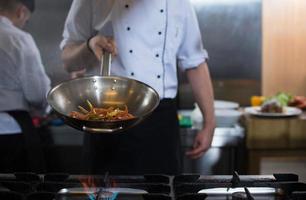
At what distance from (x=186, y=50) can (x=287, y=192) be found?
2.01 ft

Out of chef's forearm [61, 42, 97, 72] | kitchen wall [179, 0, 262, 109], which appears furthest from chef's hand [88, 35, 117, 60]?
kitchen wall [179, 0, 262, 109]

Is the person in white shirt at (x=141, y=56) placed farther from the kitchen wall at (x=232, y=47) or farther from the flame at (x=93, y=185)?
the kitchen wall at (x=232, y=47)

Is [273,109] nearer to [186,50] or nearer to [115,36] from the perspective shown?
[186,50]

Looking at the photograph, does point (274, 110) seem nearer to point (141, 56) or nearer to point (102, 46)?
point (141, 56)

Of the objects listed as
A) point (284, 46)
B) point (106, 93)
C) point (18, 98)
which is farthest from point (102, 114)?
point (284, 46)

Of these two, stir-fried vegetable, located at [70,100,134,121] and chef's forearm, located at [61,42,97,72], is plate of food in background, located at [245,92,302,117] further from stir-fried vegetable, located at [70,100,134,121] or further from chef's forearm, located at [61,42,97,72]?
stir-fried vegetable, located at [70,100,134,121]

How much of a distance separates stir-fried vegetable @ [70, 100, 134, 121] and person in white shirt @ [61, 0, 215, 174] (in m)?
0.32

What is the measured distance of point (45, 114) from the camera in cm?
188

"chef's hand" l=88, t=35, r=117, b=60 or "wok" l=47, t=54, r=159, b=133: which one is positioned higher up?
"chef's hand" l=88, t=35, r=117, b=60

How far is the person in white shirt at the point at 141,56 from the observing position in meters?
1.39

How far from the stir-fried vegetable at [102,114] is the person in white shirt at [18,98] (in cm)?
65

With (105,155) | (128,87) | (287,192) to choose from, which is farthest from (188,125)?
(287,192)

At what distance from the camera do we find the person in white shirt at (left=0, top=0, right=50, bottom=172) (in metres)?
1.66

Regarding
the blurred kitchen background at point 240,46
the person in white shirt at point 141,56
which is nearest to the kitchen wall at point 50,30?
the blurred kitchen background at point 240,46
